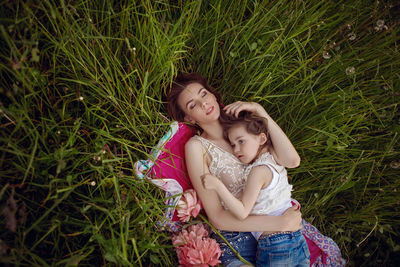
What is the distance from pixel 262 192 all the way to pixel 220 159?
1.36ft

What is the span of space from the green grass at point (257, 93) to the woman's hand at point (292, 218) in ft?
1.70

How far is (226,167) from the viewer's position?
84.4 inches

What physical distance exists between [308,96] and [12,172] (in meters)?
2.30

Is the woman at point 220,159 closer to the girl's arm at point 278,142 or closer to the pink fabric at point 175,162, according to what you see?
the girl's arm at point 278,142

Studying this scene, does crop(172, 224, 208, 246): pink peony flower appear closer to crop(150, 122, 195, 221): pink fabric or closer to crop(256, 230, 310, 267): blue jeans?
crop(150, 122, 195, 221): pink fabric

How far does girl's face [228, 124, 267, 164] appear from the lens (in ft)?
6.60

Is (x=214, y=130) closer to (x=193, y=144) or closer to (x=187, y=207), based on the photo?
(x=193, y=144)

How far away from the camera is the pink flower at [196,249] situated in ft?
6.11

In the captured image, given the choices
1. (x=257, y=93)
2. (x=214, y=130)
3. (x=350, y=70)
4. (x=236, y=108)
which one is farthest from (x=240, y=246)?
(x=350, y=70)

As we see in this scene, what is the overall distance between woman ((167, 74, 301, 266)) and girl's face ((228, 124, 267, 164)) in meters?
0.14

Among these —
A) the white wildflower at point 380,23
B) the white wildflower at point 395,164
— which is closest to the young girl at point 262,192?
the white wildflower at point 395,164

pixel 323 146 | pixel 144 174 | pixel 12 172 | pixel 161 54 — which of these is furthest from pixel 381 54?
pixel 12 172

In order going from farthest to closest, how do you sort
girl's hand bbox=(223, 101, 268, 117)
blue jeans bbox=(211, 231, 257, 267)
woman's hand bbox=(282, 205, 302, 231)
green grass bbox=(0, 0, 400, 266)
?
1. girl's hand bbox=(223, 101, 268, 117)
2. blue jeans bbox=(211, 231, 257, 267)
3. woman's hand bbox=(282, 205, 302, 231)
4. green grass bbox=(0, 0, 400, 266)

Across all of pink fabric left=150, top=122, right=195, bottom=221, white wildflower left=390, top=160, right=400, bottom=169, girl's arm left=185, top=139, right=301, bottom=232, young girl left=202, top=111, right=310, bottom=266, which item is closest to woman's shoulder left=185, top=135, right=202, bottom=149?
girl's arm left=185, top=139, right=301, bottom=232
